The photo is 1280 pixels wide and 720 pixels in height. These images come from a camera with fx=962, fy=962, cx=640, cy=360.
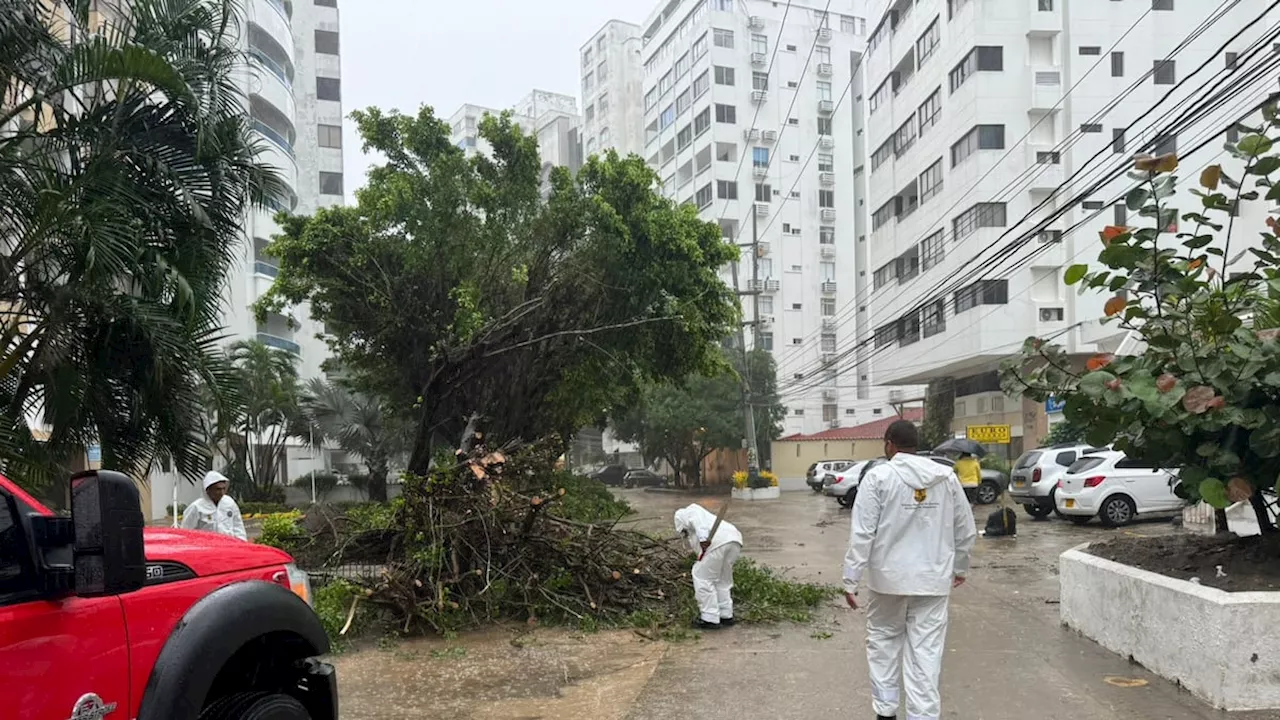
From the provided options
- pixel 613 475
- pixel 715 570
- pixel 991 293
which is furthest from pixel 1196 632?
pixel 613 475

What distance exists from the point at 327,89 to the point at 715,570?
5047 cm

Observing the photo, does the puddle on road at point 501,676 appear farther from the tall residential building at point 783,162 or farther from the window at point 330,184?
the tall residential building at point 783,162

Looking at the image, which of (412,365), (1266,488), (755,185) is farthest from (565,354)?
(755,185)

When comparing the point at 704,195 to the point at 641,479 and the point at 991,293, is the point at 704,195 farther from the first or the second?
the point at 991,293

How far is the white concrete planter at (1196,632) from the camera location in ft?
18.4

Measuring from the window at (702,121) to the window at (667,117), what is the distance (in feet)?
12.0

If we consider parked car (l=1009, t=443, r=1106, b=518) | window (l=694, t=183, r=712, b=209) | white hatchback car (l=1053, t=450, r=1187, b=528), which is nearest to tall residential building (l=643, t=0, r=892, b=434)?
window (l=694, t=183, r=712, b=209)

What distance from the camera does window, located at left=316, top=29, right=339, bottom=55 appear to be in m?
53.1

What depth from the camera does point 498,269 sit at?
66.4 ft

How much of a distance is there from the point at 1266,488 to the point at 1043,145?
32718 millimetres

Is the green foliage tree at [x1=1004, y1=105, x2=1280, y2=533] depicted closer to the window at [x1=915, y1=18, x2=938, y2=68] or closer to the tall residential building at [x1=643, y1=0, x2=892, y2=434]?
the window at [x1=915, y1=18, x2=938, y2=68]

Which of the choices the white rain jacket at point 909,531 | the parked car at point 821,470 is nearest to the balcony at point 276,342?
the parked car at point 821,470

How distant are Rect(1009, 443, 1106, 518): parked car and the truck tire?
734 inches

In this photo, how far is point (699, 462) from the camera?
1886 inches
